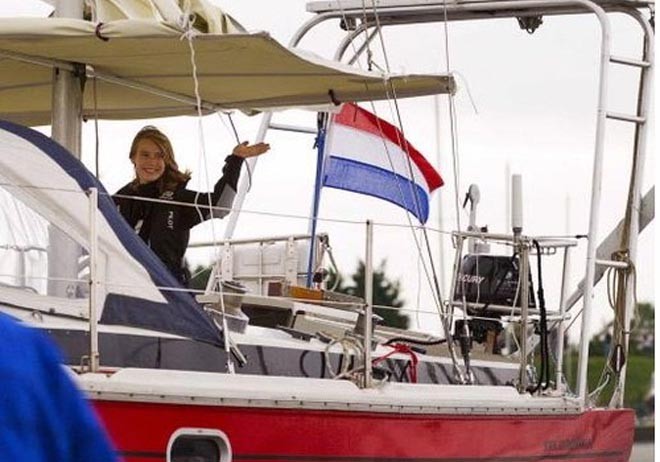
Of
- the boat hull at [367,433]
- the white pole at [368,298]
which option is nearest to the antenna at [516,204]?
the boat hull at [367,433]

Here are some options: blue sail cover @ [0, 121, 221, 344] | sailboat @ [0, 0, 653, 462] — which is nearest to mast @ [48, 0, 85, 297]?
sailboat @ [0, 0, 653, 462]

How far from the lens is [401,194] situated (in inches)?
544

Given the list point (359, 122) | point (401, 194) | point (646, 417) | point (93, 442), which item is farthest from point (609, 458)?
point (646, 417)

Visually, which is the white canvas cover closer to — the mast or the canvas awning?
the canvas awning

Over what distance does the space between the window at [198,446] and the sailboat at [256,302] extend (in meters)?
0.01

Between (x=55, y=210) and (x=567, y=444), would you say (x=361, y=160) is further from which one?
(x=55, y=210)

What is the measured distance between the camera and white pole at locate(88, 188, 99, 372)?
8836mm

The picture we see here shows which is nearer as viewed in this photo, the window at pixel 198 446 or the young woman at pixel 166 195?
the window at pixel 198 446

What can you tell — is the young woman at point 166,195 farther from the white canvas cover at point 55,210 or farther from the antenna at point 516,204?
the antenna at point 516,204

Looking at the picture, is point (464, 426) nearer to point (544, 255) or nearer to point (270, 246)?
point (544, 255)

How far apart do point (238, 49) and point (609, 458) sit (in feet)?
13.3

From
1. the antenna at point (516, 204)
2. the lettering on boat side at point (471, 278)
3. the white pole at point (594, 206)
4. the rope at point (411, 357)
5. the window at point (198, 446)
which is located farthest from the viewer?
the lettering on boat side at point (471, 278)

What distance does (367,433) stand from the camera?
10.2m

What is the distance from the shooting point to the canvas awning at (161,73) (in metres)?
10.2
